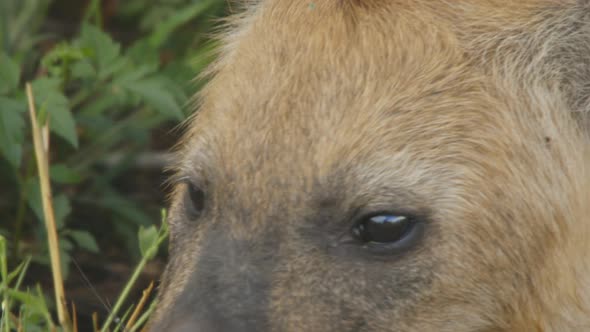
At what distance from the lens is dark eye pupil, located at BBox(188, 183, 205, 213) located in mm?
2877

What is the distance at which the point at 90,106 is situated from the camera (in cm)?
407

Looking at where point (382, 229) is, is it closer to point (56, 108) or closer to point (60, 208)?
point (56, 108)

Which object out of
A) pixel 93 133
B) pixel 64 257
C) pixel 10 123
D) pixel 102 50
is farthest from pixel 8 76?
pixel 93 133

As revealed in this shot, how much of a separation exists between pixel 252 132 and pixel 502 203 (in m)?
0.55

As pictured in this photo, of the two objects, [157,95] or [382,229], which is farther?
[157,95]

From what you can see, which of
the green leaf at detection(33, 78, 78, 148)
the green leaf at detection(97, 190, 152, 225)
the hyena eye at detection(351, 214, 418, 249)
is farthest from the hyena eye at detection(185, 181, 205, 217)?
the green leaf at detection(97, 190, 152, 225)

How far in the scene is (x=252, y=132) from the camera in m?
2.73

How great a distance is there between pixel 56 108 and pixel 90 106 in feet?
2.00

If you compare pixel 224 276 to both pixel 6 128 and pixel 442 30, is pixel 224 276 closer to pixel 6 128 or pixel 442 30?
pixel 442 30

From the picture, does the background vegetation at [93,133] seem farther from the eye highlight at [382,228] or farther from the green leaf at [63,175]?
the eye highlight at [382,228]

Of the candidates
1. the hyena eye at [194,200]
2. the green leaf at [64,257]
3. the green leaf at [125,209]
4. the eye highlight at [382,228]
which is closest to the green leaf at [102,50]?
the green leaf at [64,257]

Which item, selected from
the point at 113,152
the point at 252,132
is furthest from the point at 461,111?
the point at 113,152

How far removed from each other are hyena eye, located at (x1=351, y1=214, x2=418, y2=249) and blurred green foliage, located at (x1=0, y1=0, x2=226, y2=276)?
1077 millimetres

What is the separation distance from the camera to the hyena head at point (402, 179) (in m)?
2.62
